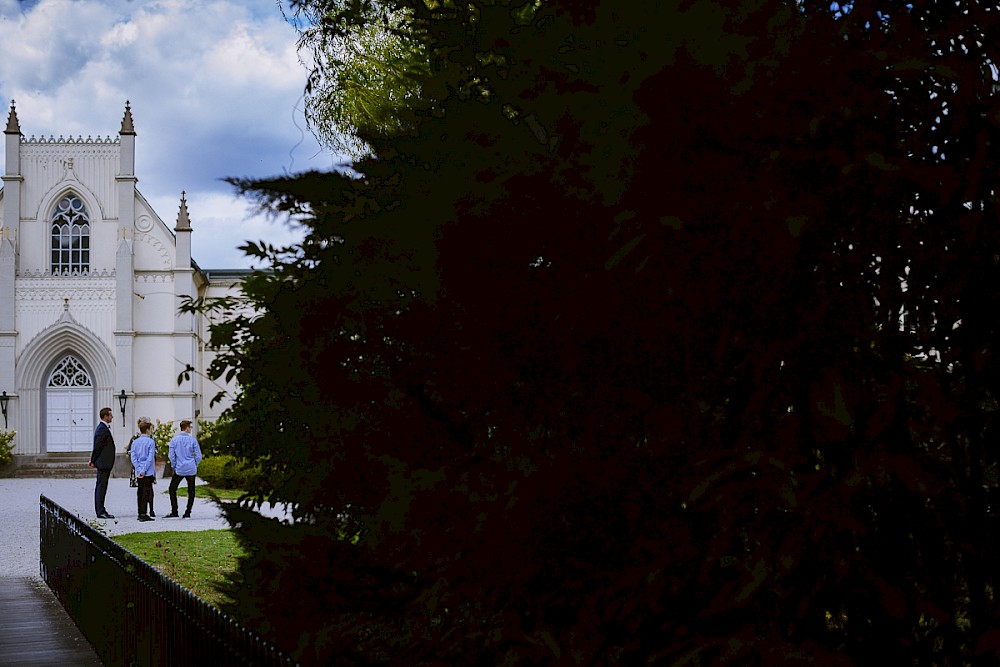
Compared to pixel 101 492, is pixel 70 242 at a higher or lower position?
higher

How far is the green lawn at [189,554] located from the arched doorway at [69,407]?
26.3 meters

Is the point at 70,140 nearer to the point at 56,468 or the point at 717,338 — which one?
the point at 56,468

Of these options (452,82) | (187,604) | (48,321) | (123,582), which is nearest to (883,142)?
(452,82)

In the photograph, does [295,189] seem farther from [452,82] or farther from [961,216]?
[961,216]

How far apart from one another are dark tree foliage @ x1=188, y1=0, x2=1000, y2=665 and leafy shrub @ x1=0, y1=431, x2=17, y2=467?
38.2 metres

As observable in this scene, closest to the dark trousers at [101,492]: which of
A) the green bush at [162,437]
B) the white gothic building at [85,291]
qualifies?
the green bush at [162,437]

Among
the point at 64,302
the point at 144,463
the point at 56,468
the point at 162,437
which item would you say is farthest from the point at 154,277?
the point at 144,463

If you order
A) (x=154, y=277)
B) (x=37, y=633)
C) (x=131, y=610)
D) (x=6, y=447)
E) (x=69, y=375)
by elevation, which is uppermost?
(x=154, y=277)

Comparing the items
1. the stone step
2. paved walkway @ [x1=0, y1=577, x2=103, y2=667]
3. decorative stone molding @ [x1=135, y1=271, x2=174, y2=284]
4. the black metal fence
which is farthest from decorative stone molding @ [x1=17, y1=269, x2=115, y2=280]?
paved walkway @ [x1=0, y1=577, x2=103, y2=667]

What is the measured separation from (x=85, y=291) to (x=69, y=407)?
425 cm

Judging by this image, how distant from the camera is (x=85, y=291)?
4056 centimetres

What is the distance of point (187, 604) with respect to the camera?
4805 millimetres

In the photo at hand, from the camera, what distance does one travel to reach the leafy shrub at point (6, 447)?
3693 cm

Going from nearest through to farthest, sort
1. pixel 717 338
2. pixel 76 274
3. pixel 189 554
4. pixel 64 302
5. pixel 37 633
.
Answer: pixel 717 338
pixel 37 633
pixel 189 554
pixel 64 302
pixel 76 274
